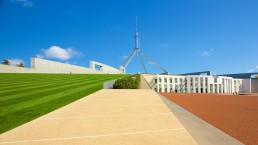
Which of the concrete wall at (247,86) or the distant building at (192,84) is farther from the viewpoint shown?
the concrete wall at (247,86)

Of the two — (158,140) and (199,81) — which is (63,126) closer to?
(158,140)

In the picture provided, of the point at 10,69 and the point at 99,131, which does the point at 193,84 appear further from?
the point at 99,131

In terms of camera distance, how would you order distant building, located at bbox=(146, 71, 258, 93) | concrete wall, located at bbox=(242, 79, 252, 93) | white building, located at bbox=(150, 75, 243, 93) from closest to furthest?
1. distant building, located at bbox=(146, 71, 258, 93)
2. white building, located at bbox=(150, 75, 243, 93)
3. concrete wall, located at bbox=(242, 79, 252, 93)

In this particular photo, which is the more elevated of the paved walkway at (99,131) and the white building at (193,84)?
the paved walkway at (99,131)

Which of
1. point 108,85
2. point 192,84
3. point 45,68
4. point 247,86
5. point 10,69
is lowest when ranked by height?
point 247,86

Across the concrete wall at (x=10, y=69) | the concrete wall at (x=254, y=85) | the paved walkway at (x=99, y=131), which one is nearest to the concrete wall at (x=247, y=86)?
the concrete wall at (x=254, y=85)

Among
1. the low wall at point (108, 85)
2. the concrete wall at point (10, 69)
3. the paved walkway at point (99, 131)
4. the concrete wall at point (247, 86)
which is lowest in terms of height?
the concrete wall at point (247, 86)

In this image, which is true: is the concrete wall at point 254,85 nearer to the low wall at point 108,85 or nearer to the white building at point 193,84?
Result: the white building at point 193,84

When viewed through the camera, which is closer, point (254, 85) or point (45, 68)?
point (45, 68)

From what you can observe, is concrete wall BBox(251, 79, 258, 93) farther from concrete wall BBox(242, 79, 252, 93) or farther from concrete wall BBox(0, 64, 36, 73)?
concrete wall BBox(0, 64, 36, 73)

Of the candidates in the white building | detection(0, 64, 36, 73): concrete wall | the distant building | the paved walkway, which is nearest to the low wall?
the paved walkway

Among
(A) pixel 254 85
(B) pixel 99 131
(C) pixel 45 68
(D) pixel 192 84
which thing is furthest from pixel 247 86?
(B) pixel 99 131

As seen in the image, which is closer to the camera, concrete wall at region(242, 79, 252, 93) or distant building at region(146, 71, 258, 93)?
distant building at region(146, 71, 258, 93)

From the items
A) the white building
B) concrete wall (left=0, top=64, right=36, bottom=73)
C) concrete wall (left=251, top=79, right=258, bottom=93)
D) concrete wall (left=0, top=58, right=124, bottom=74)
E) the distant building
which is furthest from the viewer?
concrete wall (left=251, top=79, right=258, bottom=93)
